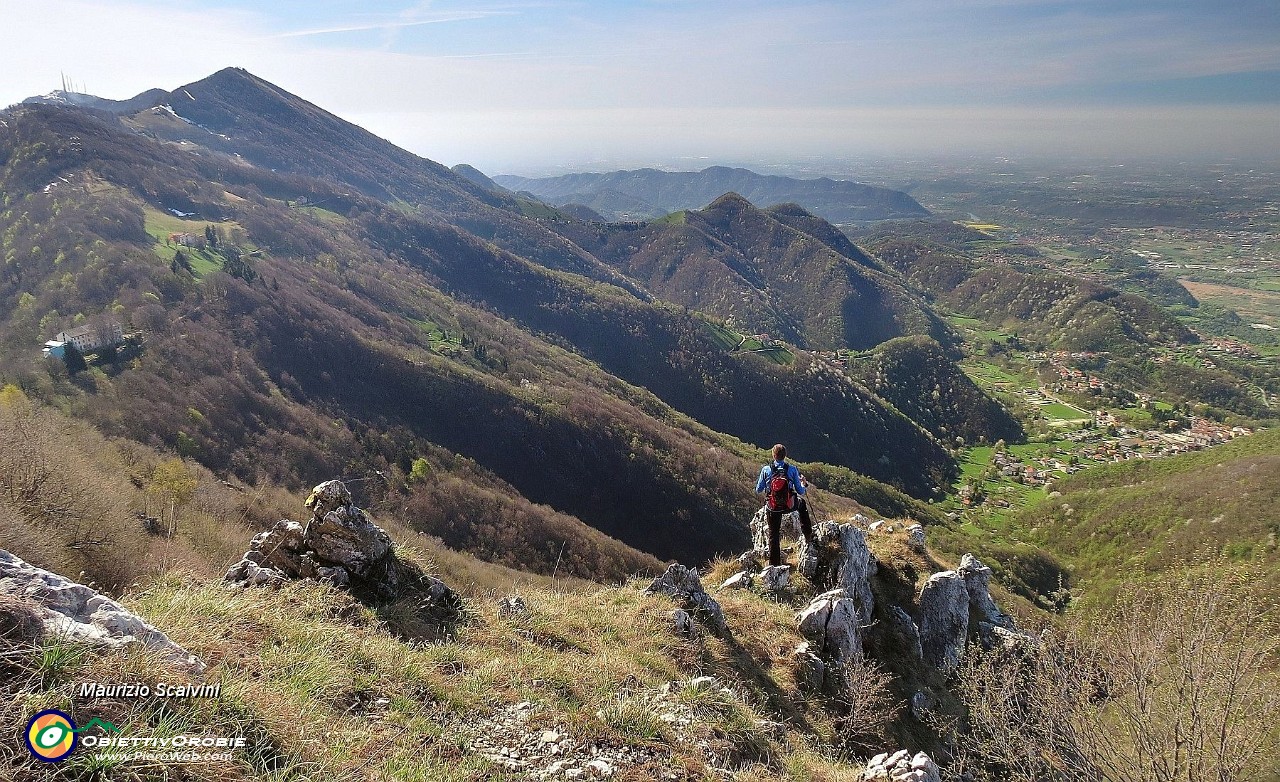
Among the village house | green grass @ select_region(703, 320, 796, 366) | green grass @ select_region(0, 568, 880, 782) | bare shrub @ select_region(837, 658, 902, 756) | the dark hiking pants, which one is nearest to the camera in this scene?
green grass @ select_region(0, 568, 880, 782)

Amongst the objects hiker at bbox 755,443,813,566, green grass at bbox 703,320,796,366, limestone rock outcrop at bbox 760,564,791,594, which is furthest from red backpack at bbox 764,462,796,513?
green grass at bbox 703,320,796,366

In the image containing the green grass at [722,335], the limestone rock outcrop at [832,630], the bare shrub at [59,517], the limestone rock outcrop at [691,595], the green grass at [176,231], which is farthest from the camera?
the green grass at [722,335]

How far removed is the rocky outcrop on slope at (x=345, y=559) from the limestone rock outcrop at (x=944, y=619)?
1376 cm

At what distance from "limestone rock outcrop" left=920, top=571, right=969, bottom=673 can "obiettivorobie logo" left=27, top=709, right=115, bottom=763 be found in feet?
57.0

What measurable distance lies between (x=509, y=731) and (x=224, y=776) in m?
3.49

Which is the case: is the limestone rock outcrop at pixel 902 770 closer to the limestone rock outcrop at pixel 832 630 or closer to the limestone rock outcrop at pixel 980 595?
the limestone rock outcrop at pixel 832 630

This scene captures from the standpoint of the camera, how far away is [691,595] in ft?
39.7

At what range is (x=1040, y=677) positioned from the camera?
11242 millimetres

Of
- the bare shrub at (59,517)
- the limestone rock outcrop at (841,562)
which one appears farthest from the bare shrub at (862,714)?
the bare shrub at (59,517)

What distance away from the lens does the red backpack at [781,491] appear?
1316 cm

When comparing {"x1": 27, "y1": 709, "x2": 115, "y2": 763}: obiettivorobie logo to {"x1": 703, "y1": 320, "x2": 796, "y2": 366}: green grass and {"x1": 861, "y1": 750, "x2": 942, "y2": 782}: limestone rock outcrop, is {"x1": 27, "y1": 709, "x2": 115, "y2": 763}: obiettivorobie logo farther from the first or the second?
{"x1": 703, "y1": 320, "x2": 796, "y2": 366}: green grass

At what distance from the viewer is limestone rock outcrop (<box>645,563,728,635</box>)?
11844mm

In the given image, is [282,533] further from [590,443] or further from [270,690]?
[590,443]

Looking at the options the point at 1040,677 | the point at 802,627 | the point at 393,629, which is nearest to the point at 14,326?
the point at 393,629
